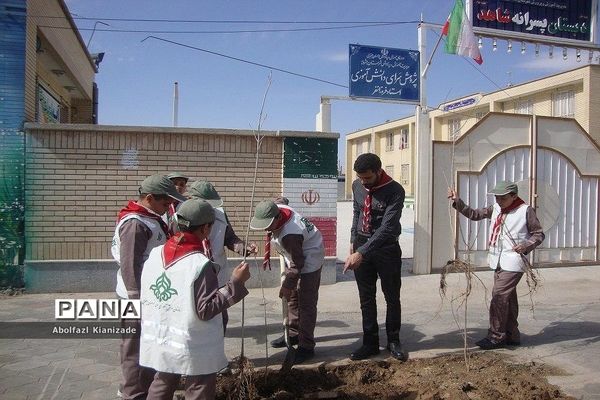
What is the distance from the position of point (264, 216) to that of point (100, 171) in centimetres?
448

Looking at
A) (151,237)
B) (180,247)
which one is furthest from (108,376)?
(180,247)

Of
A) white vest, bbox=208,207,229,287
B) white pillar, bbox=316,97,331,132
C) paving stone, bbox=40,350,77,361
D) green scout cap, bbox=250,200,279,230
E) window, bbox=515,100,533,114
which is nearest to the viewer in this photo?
green scout cap, bbox=250,200,279,230

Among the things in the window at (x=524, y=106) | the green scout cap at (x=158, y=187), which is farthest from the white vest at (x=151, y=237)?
the window at (x=524, y=106)

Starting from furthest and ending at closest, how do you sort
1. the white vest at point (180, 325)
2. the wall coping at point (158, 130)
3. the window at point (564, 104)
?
the window at point (564, 104) → the wall coping at point (158, 130) → the white vest at point (180, 325)

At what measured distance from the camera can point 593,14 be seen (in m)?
12.2

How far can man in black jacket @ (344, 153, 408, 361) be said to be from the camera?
4.69 meters

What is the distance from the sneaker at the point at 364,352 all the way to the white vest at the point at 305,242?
0.88 m

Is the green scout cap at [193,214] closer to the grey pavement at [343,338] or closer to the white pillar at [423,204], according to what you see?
the grey pavement at [343,338]

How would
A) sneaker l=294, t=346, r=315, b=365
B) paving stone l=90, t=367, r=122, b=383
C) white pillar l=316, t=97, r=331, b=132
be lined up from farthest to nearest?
white pillar l=316, t=97, r=331, b=132
sneaker l=294, t=346, r=315, b=365
paving stone l=90, t=367, r=122, b=383

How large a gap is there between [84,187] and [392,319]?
17.0ft

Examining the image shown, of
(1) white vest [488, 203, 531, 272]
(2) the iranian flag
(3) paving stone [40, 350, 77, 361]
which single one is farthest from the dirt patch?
(2) the iranian flag

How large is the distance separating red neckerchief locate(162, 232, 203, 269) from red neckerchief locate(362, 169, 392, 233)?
2.37 m

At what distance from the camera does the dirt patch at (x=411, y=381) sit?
3.87m

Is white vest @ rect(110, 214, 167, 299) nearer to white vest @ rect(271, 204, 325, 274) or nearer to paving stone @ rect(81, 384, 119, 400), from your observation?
paving stone @ rect(81, 384, 119, 400)
